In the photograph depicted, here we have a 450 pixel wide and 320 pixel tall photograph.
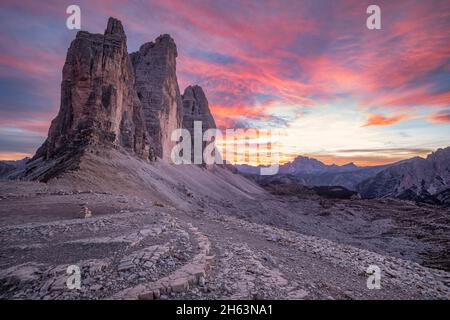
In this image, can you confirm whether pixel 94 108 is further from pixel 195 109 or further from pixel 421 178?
pixel 421 178

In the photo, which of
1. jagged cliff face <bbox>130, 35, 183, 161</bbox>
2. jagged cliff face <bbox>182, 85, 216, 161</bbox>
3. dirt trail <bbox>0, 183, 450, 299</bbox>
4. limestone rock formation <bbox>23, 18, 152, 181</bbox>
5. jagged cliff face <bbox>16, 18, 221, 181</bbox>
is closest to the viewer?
dirt trail <bbox>0, 183, 450, 299</bbox>

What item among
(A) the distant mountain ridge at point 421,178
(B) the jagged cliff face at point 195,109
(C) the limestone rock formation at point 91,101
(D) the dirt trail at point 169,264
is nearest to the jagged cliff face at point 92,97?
(C) the limestone rock formation at point 91,101

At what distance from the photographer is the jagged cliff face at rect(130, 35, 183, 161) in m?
75.8

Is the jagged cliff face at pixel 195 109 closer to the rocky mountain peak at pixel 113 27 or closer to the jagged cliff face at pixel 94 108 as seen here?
the jagged cliff face at pixel 94 108

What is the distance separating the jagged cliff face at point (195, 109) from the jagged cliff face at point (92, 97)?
201 feet

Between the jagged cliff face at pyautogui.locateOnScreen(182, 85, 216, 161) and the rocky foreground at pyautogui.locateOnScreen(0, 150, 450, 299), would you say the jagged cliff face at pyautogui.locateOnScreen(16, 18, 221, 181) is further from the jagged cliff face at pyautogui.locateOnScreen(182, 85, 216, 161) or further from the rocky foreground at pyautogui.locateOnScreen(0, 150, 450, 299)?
the jagged cliff face at pyautogui.locateOnScreen(182, 85, 216, 161)

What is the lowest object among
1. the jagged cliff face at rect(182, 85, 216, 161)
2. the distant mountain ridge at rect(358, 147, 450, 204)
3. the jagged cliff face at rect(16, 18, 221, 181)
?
the distant mountain ridge at rect(358, 147, 450, 204)

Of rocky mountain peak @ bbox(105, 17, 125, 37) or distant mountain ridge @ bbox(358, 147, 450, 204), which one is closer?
rocky mountain peak @ bbox(105, 17, 125, 37)

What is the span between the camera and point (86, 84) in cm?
4769

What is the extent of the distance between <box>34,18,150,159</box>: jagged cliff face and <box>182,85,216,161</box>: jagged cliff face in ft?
201

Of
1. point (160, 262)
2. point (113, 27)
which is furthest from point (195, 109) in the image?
point (160, 262)

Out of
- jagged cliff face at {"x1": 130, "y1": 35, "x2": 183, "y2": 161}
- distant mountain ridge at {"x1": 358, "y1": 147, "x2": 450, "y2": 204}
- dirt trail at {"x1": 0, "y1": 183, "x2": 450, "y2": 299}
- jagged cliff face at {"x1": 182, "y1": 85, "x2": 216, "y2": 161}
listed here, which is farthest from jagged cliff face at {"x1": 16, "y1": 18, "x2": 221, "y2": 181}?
distant mountain ridge at {"x1": 358, "y1": 147, "x2": 450, "y2": 204}
